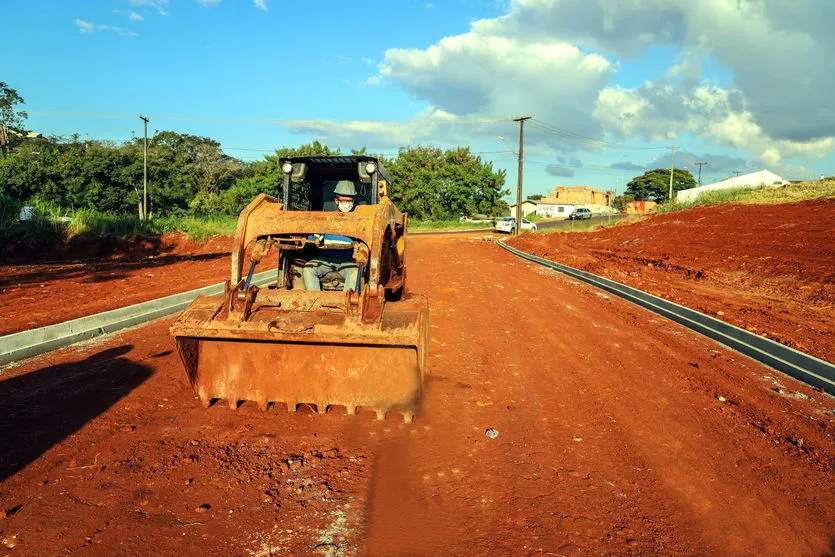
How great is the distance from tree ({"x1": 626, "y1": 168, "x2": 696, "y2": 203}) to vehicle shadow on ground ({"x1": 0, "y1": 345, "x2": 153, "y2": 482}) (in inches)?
3743

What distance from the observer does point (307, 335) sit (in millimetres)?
4383

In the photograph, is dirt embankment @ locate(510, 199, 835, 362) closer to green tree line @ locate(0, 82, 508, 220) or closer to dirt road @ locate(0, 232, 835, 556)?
dirt road @ locate(0, 232, 835, 556)

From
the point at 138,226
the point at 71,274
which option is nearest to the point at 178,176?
the point at 138,226

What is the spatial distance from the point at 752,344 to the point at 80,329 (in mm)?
10120

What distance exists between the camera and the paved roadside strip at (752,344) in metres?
6.36

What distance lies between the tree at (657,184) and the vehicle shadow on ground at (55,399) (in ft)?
312

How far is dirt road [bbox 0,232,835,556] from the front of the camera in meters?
3.38

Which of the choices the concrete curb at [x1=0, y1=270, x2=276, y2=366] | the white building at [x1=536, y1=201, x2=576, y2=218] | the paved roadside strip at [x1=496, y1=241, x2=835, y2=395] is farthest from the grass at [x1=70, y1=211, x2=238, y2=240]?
the white building at [x1=536, y1=201, x2=576, y2=218]

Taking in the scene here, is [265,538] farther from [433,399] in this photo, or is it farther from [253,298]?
[433,399]

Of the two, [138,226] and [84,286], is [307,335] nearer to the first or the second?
[84,286]

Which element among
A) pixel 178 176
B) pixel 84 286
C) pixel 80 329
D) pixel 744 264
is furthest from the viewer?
pixel 178 176

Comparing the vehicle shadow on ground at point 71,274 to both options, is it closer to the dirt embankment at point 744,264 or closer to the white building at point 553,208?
the dirt embankment at point 744,264

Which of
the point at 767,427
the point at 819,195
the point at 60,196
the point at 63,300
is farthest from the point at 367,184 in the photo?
the point at 60,196

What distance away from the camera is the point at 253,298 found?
4832mm
